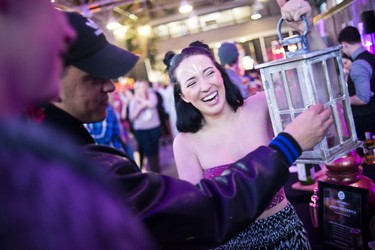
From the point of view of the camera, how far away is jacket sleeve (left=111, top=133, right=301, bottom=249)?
2.60 feet

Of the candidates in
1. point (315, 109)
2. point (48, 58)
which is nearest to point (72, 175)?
point (48, 58)

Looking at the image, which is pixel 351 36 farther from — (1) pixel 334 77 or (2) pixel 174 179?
(2) pixel 174 179

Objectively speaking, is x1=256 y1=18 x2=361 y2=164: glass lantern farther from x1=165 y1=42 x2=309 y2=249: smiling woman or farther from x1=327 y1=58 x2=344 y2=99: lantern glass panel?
x1=165 y1=42 x2=309 y2=249: smiling woman

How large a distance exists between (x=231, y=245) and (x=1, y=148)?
4.03ft

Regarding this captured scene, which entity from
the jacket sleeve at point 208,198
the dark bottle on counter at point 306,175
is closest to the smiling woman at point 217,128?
the jacket sleeve at point 208,198

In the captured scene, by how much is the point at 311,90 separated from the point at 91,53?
610 mm

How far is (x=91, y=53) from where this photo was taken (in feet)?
3.08

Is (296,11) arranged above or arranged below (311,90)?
above

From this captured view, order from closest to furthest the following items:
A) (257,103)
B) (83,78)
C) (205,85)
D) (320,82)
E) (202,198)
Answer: (202,198)
(83,78)
(320,82)
(205,85)
(257,103)

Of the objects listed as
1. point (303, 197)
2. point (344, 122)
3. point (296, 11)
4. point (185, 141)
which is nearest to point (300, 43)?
point (296, 11)

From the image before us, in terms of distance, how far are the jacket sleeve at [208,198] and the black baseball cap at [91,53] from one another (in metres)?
0.32

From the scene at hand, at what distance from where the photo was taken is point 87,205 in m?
0.35

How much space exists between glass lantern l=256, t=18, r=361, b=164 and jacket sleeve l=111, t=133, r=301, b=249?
7.2 inches

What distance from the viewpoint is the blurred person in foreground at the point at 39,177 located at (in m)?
0.32
